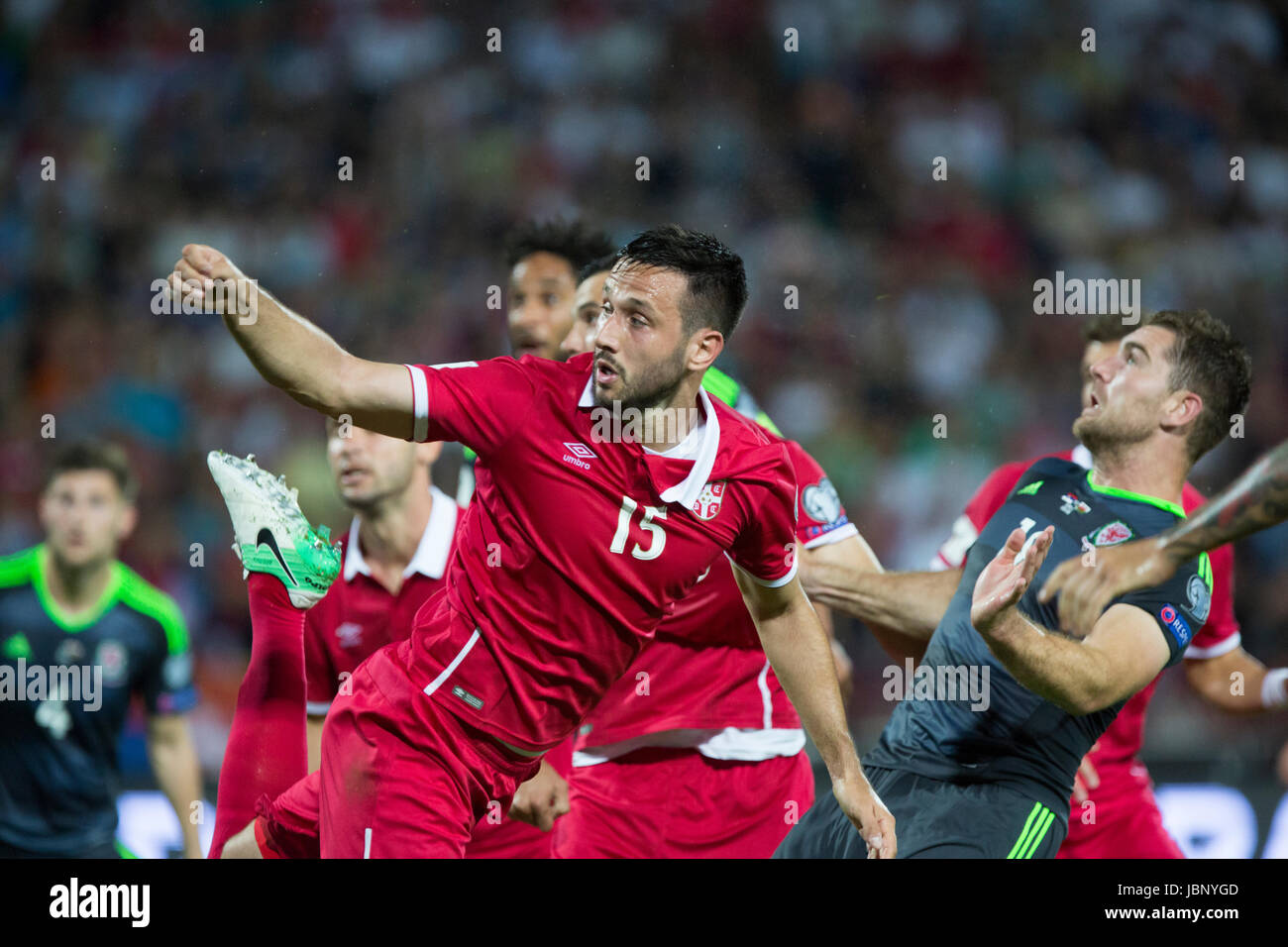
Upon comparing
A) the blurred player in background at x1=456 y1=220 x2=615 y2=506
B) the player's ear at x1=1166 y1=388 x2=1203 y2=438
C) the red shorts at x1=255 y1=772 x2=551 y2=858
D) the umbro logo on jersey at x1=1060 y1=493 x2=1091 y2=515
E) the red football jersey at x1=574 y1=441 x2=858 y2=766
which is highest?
the blurred player in background at x1=456 y1=220 x2=615 y2=506

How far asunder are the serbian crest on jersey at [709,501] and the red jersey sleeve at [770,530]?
0.26ft

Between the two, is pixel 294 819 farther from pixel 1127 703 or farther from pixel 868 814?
pixel 1127 703

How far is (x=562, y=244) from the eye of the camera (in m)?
4.98

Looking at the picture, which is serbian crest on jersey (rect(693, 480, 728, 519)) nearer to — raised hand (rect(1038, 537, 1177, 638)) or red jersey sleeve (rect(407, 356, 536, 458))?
red jersey sleeve (rect(407, 356, 536, 458))

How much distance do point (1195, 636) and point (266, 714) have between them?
2.96 meters

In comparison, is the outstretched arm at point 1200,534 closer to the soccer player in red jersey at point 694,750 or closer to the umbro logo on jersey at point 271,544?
the soccer player in red jersey at point 694,750

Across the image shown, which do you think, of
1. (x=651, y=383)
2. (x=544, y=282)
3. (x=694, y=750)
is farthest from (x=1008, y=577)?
(x=544, y=282)

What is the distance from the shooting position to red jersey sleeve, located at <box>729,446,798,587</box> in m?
3.06

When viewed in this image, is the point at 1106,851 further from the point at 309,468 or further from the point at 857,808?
the point at 309,468

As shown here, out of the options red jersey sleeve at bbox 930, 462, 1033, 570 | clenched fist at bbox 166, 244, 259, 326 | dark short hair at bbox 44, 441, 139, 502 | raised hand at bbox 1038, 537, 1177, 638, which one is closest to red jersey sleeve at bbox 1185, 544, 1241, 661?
red jersey sleeve at bbox 930, 462, 1033, 570

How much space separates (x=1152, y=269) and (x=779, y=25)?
121 inches

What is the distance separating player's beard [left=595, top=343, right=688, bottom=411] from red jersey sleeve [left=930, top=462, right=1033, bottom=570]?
4.95 feet

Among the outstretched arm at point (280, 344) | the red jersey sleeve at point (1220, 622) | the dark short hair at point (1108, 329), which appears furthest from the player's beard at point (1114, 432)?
the outstretched arm at point (280, 344)
